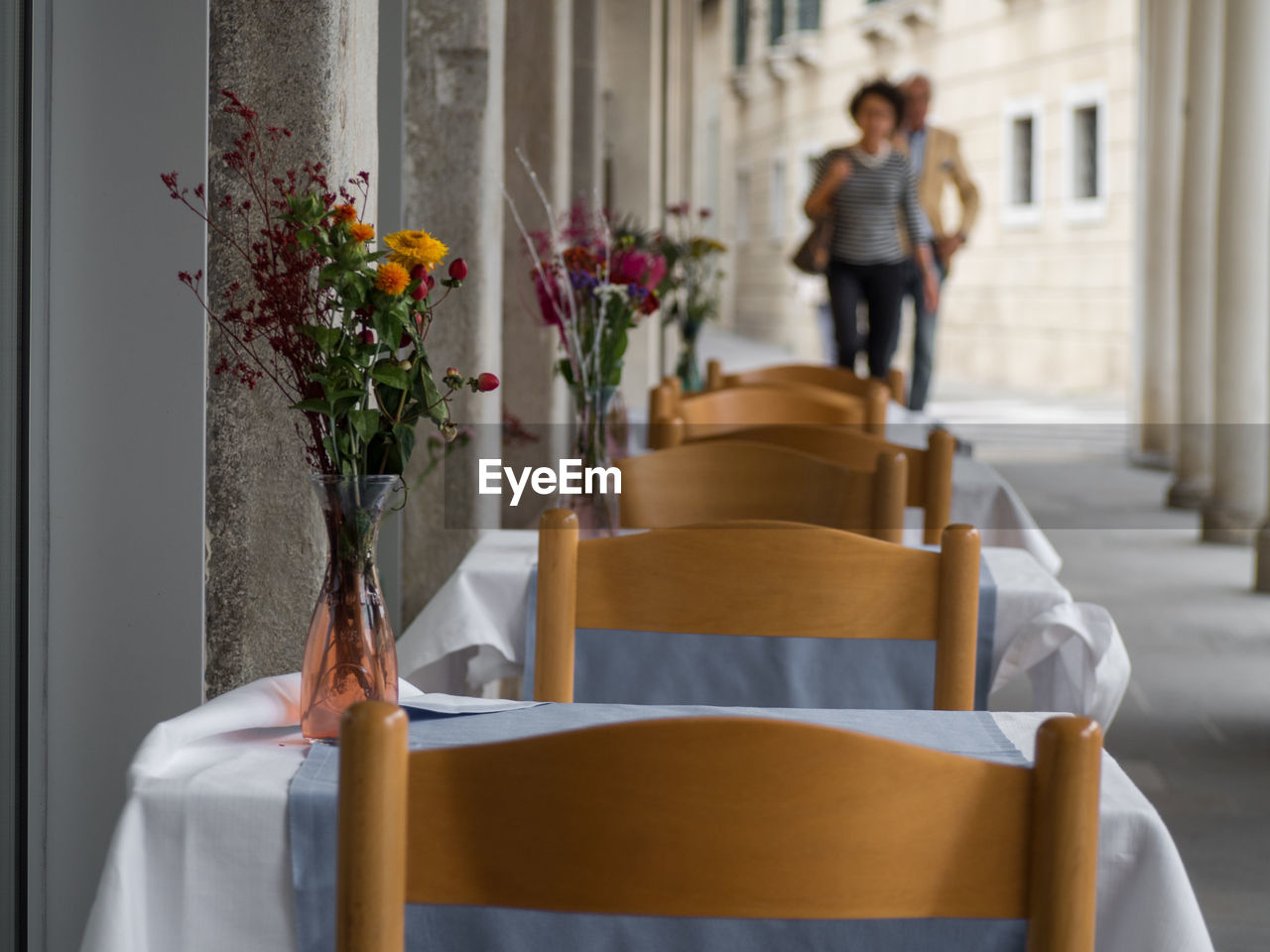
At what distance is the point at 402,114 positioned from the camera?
3.96m

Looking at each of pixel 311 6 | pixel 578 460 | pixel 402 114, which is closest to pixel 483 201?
pixel 402 114

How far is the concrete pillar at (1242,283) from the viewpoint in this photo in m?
6.91

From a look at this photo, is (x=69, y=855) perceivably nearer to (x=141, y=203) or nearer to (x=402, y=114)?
(x=141, y=203)

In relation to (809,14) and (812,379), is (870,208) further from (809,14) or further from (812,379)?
(809,14)

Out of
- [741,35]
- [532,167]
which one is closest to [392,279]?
[532,167]

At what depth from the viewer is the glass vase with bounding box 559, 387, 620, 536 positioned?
262 cm

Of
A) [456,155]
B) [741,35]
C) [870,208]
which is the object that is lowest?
[456,155]

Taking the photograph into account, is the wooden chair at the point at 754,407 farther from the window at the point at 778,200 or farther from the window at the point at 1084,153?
Result: the window at the point at 778,200

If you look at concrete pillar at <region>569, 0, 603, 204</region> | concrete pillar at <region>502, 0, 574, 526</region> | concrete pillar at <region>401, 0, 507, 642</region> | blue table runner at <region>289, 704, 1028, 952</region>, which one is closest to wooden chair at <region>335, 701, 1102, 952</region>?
blue table runner at <region>289, 704, 1028, 952</region>

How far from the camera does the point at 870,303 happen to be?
6.73 m

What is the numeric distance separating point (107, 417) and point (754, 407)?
201 cm

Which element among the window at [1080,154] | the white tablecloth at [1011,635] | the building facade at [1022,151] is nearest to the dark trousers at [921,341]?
the building facade at [1022,151]

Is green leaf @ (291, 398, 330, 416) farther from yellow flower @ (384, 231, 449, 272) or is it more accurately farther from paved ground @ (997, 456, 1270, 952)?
paved ground @ (997, 456, 1270, 952)

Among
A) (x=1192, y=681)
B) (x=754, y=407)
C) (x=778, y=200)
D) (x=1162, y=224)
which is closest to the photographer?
(x=754, y=407)
